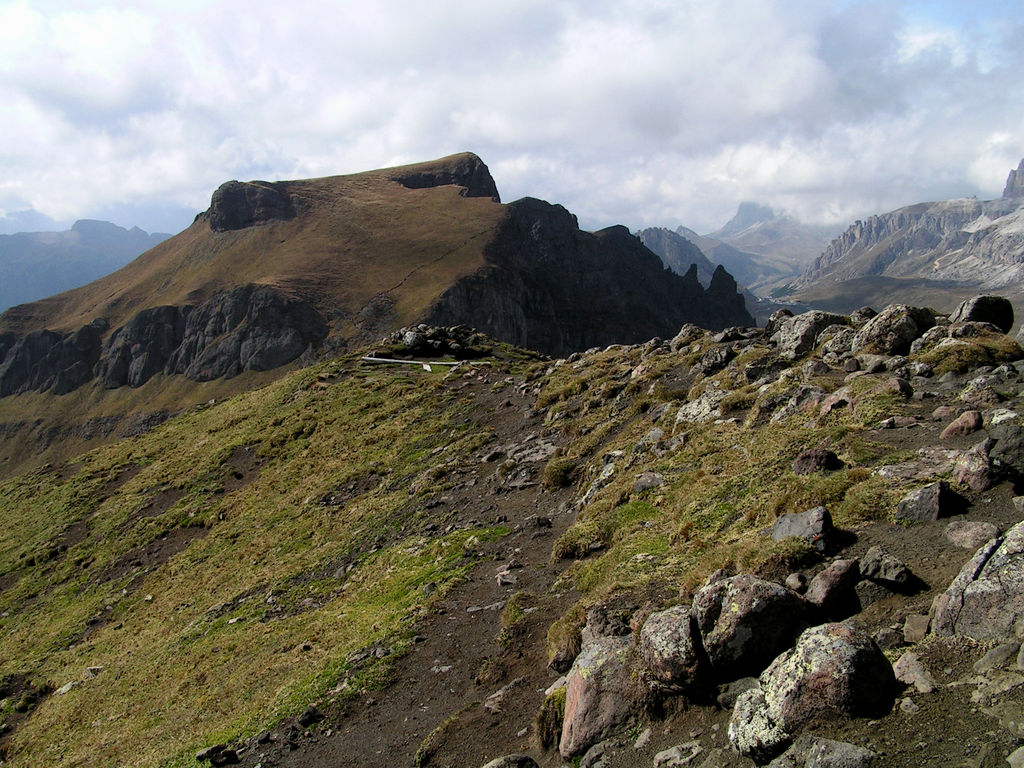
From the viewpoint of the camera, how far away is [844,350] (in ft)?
71.7

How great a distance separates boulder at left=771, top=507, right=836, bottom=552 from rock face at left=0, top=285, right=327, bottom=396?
170622 mm

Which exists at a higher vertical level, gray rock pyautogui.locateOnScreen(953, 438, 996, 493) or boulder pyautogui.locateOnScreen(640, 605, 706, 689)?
gray rock pyautogui.locateOnScreen(953, 438, 996, 493)

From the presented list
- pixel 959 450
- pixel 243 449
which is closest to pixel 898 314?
pixel 959 450

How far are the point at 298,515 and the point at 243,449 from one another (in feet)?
47.0

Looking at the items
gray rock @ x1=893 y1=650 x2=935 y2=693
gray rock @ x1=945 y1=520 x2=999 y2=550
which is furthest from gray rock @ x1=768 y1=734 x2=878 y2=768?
gray rock @ x1=945 y1=520 x2=999 y2=550

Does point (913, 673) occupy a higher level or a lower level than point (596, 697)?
higher

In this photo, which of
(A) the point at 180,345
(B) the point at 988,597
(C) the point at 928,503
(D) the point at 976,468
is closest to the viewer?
(B) the point at 988,597

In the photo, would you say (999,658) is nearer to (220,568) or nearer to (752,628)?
(752,628)

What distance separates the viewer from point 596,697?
9.27 metres

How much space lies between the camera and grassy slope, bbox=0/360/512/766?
16844mm

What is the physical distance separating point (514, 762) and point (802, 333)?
21002 millimetres

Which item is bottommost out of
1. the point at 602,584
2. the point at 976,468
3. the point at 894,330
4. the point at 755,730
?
the point at 602,584

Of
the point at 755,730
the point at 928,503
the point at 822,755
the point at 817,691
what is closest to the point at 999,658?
the point at 817,691

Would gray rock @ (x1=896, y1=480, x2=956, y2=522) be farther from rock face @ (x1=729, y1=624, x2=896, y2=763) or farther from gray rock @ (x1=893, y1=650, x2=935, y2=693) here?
rock face @ (x1=729, y1=624, x2=896, y2=763)
